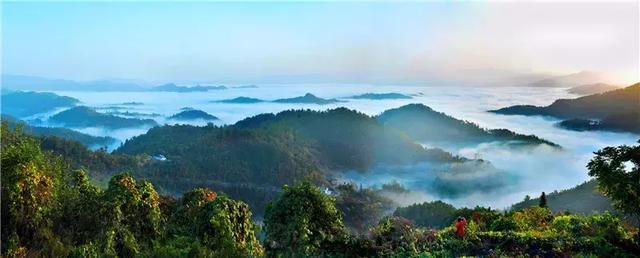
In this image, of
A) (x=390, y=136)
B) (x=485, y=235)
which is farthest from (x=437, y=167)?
(x=485, y=235)

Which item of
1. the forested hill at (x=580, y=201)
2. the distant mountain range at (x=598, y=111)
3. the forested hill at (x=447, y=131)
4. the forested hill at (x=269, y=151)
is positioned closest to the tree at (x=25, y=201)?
the forested hill at (x=580, y=201)

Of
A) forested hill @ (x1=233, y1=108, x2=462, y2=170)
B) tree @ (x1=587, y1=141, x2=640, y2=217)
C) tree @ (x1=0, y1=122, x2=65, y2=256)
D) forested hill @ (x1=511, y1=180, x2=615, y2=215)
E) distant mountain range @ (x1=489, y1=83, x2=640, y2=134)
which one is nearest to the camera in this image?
tree @ (x1=587, y1=141, x2=640, y2=217)

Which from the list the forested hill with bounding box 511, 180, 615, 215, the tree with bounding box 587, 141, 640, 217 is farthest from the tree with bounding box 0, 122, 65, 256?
the forested hill with bounding box 511, 180, 615, 215

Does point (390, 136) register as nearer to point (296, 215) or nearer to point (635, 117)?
point (635, 117)

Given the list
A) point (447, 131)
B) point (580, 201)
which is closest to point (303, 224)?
point (580, 201)

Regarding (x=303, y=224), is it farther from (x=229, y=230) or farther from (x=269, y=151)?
(x=269, y=151)

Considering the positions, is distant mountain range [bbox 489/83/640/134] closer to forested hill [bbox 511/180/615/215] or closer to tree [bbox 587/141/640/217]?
forested hill [bbox 511/180/615/215]

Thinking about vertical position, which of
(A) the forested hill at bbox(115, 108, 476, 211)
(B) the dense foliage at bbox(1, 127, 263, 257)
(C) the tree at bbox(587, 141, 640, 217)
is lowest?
(A) the forested hill at bbox(115, 108, 476, 211)

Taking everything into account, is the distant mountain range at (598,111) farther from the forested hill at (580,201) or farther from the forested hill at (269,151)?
the forested hill at (580,201)
